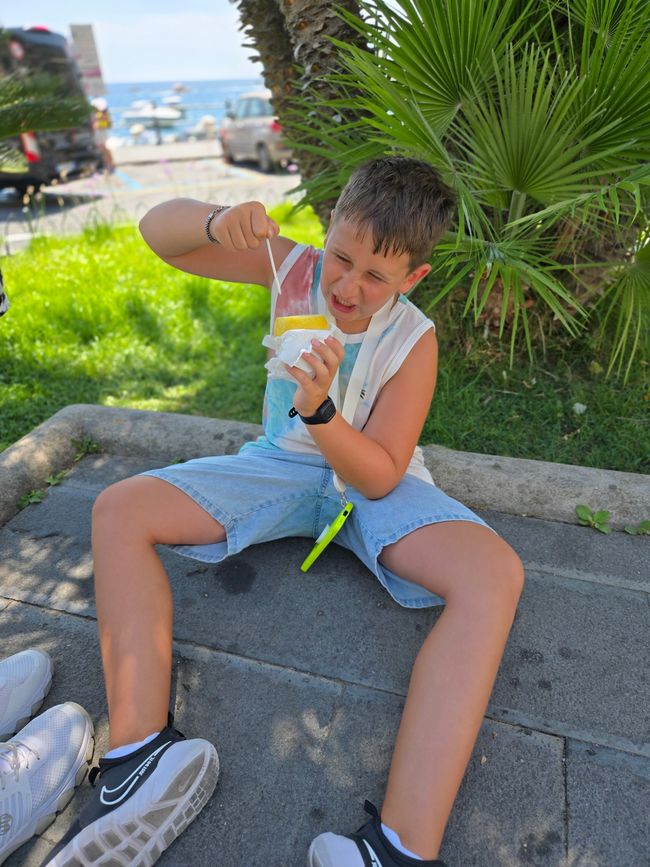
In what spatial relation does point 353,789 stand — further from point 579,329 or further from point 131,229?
point 131,229

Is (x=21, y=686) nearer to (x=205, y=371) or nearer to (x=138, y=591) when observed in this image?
(x=138, y=591)

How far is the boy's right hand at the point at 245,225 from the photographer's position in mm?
1614

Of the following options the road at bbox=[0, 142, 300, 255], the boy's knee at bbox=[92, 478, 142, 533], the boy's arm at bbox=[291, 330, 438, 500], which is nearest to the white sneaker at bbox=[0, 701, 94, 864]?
the boy's knee at bbox=[92, 478, 142, 533]

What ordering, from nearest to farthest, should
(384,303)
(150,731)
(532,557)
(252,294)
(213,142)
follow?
(150,731)
(384,303)
(532,557)
(252,294)
(213,142)

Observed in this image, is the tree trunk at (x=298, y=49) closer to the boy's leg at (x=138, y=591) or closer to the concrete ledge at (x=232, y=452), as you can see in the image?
the concrete ledge at (x=232, y=452)

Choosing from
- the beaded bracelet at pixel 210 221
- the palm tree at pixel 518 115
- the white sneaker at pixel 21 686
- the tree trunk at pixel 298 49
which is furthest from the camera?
the tree trunk at pixel 298 49

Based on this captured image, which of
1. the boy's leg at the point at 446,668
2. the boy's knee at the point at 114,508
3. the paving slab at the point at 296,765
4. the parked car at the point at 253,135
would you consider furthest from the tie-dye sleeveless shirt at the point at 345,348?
the parked car at the point at 253,135

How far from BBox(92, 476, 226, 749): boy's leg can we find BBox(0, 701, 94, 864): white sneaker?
0.12 meters

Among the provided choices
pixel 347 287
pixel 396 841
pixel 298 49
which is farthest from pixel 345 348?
pixel 298 49

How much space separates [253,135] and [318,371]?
14.3m

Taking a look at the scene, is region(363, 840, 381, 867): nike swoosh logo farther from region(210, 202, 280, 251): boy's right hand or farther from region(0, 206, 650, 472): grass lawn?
region(0, 206, 650, 472): grass lawn

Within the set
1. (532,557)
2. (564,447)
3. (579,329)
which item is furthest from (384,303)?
(579,329)

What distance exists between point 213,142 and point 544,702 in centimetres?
2318

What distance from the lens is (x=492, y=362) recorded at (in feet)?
9.75
